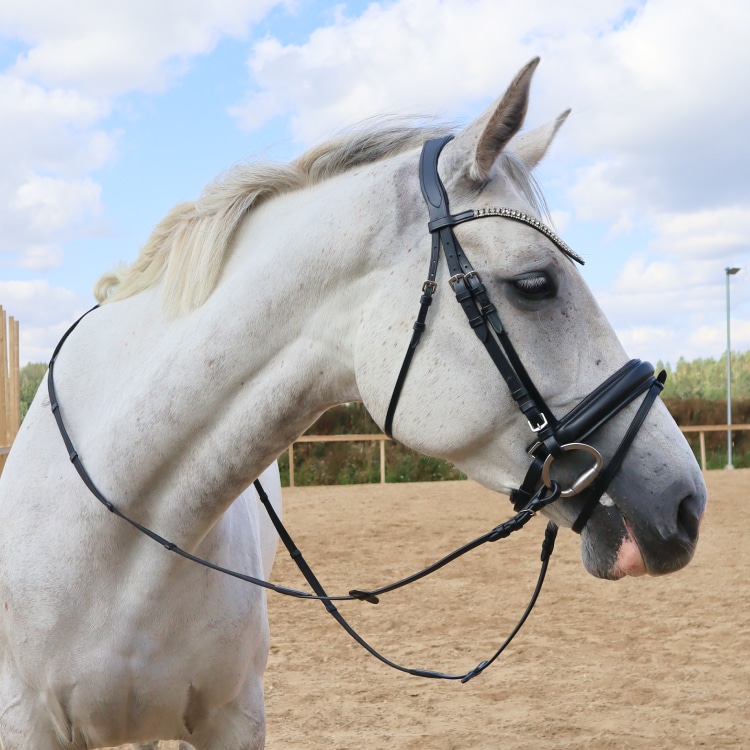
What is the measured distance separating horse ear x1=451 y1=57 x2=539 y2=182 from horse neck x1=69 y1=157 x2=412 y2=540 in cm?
27

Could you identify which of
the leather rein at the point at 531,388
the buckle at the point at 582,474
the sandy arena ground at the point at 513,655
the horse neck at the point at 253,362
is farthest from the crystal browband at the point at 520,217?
the sandy arena ground at the point at 513,655

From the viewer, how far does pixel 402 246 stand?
76.5 inches

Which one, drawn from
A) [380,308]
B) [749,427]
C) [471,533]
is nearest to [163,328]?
[380,308]

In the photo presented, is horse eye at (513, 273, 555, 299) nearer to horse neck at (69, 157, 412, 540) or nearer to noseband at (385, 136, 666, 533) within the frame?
noseband at (385, 136, 666, 533)

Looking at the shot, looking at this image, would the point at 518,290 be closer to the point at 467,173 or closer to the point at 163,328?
the point at 467,173

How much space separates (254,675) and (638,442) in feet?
4.91

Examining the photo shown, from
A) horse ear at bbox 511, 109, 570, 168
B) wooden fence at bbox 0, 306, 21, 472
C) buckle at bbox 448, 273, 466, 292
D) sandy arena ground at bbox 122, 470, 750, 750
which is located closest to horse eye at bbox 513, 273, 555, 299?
buckle at bbox 448, 273, 466, 292

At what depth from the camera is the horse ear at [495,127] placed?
180cm

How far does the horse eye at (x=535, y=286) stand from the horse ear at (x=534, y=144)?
53cm

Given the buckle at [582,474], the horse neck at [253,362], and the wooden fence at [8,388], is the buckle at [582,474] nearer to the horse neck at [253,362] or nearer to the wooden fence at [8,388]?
the horse neck at [253,362]

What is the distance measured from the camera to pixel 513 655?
6.04 m

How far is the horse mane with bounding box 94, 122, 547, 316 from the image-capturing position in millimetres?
2146

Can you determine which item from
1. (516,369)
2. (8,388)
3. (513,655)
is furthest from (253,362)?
(8,388)

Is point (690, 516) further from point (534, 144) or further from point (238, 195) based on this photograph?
point (238, 195)
